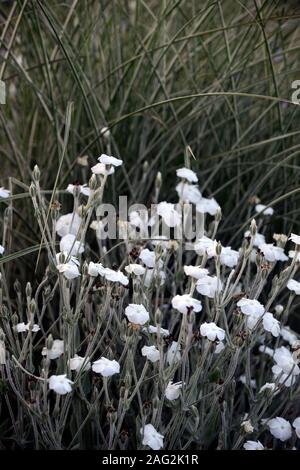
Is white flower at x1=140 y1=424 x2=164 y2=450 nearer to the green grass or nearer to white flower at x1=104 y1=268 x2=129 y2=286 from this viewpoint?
white flower at x1=104 y1=268 x2=129 y2=286

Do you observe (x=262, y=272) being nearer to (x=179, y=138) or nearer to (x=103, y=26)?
(x=179, y=138)

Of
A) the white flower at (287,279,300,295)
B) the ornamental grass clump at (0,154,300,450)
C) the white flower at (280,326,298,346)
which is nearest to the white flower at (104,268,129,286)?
the ornamental grass clump at (0,154,300,450)

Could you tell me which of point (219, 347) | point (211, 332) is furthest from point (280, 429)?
point (211, 332)

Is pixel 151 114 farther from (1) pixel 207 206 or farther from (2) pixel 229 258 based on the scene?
(2) pixel 229 258

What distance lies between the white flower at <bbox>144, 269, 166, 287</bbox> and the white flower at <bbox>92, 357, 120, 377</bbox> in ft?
0.63

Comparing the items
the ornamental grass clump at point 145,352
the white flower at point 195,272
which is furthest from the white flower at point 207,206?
the white flower at point 195,272

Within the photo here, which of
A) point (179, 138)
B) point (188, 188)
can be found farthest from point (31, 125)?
point (188, 188)

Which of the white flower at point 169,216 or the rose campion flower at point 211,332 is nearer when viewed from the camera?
the rose campion flower at point 211,332

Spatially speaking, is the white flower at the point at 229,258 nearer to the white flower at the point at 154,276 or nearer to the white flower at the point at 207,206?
the white flower at the point at 154,276

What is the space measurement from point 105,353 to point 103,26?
1171 mm

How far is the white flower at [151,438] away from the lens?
122 cm

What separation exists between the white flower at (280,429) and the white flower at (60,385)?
43 cm

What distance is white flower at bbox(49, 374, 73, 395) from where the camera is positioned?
1.16 metres

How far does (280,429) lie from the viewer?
4.49 ft
